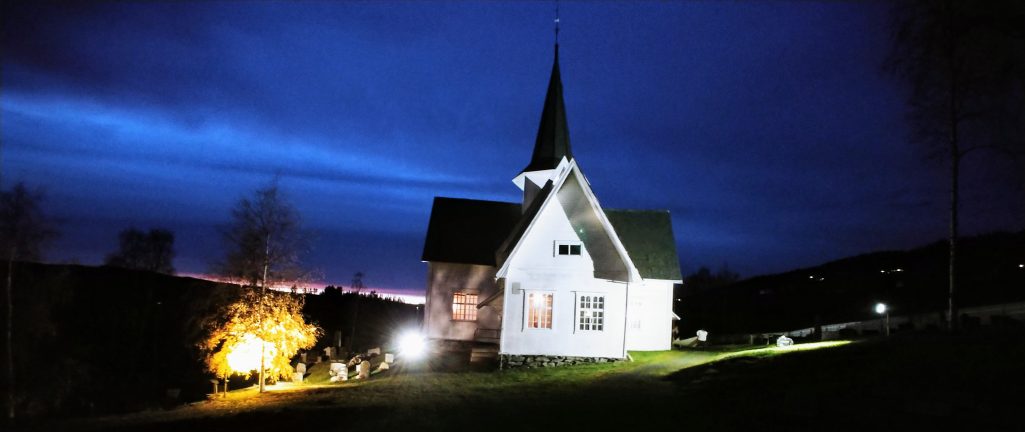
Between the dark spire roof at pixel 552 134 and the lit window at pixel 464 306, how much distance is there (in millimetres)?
7079

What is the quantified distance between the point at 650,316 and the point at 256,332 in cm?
1736

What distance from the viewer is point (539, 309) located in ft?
84.7

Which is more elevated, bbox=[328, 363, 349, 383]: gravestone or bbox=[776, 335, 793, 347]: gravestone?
bbox=[776, 335, 793, 347]: gravestone

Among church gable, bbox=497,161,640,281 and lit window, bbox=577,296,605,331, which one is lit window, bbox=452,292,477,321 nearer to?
church gable, bbox=497,161,640,281

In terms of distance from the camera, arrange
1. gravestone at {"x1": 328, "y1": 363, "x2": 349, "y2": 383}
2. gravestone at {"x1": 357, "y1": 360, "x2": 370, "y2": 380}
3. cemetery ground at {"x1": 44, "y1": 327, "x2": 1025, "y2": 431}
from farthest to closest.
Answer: gravestone at {"x1": 328, "y1": 363, "x2": 349, "y2": 383}
gravestone at {"x1": 357, "y1": 360, "x2": 370, "y2": 380}
cemetery ground at {"x1": 44, "y1": 327, "x2": 1025, "y2": 431}

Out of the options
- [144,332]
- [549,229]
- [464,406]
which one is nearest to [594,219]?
[549,229]

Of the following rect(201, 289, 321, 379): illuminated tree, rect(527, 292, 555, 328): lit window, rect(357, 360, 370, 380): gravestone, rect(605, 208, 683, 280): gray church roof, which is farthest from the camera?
rect(605, 208, 683, 280): gray church roof

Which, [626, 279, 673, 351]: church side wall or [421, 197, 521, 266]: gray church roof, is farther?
[421, 197, 521, 266]: gray church roof

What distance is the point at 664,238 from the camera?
109 feet

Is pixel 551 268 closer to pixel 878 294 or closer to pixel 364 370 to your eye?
pixel 364 370

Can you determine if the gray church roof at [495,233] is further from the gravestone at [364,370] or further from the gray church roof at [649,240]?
the gravestone at [364,370]

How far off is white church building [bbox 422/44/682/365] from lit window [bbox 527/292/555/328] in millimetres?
39

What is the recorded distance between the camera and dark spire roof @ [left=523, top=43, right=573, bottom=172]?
33.6 meters

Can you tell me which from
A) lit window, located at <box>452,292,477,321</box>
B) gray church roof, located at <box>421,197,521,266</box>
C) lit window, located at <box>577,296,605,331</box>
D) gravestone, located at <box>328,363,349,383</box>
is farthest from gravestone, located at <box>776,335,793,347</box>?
gravestone, located at <box>328,363,349,383</box>
